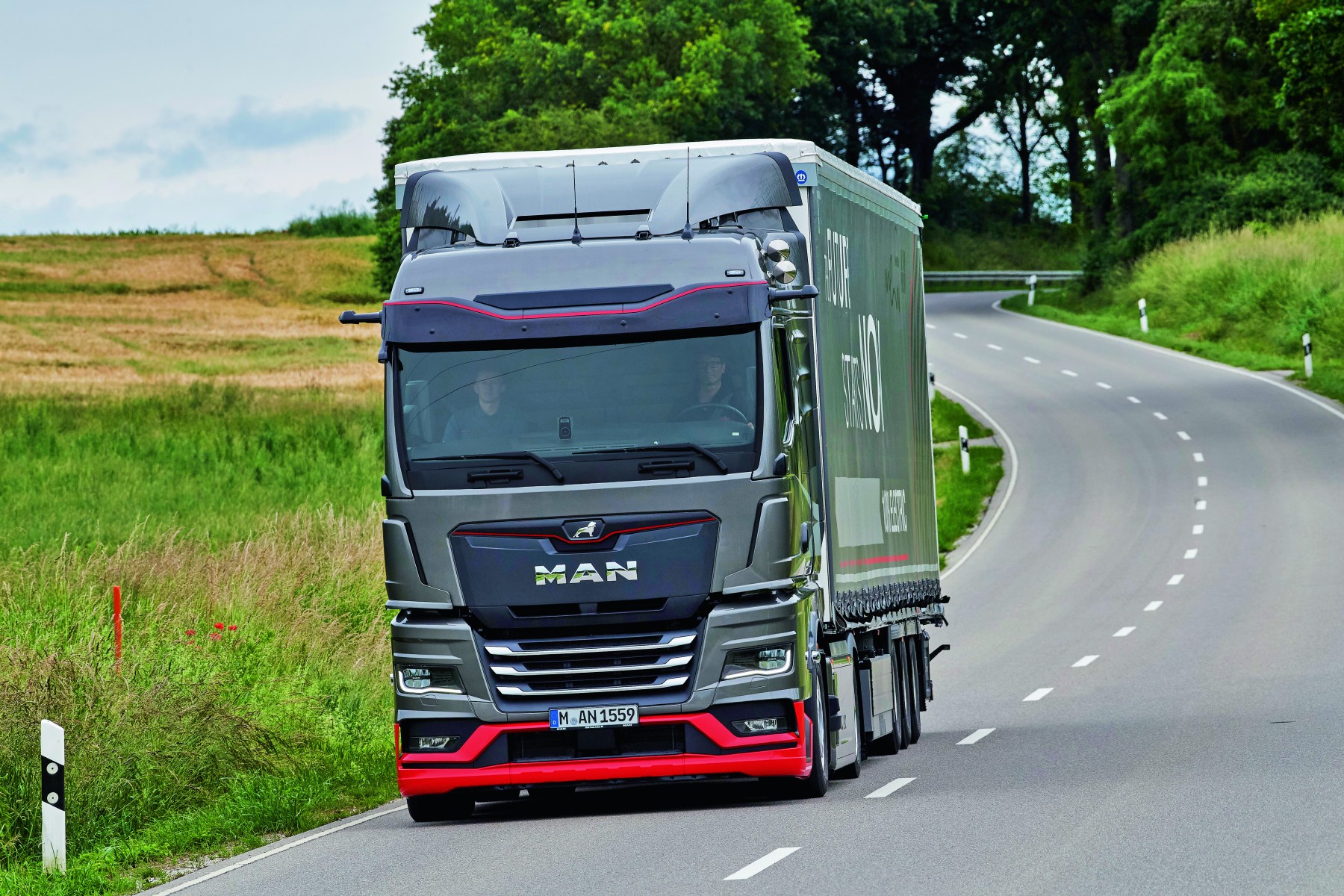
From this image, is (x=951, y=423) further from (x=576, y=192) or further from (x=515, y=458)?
(x=515, y=458)

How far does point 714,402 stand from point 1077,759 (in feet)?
14.6

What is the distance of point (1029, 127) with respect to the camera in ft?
331

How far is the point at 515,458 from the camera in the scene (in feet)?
38.2

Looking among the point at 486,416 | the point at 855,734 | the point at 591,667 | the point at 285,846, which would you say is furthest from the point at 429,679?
the point at 855,734

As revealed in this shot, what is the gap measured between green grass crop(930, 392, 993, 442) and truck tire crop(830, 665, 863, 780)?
29.8 metres

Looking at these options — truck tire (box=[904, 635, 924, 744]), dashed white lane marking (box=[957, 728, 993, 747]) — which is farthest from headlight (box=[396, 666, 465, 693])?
truck tire (box=[904, 635, 924, 744])

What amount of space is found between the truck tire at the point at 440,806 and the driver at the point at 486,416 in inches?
92.2

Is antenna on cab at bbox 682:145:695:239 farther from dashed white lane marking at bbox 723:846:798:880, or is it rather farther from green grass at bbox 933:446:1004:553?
green grass at bbox 933:446:1004:553

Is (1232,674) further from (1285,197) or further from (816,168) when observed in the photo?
(1285,197)

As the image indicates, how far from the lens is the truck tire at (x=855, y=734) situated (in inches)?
542

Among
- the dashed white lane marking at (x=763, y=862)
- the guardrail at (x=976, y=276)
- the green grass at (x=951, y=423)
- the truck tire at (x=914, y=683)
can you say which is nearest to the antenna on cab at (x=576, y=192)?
the dashed white lane marking at (x=763, y=862)

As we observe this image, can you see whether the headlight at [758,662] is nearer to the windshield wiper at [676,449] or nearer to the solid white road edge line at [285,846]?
the windshield wiper at [676,449]

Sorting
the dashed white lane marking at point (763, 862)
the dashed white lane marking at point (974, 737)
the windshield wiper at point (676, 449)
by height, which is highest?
the windshield wiper at point (676, 449)

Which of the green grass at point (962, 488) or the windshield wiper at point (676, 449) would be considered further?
the green grass at point (962, 488)
